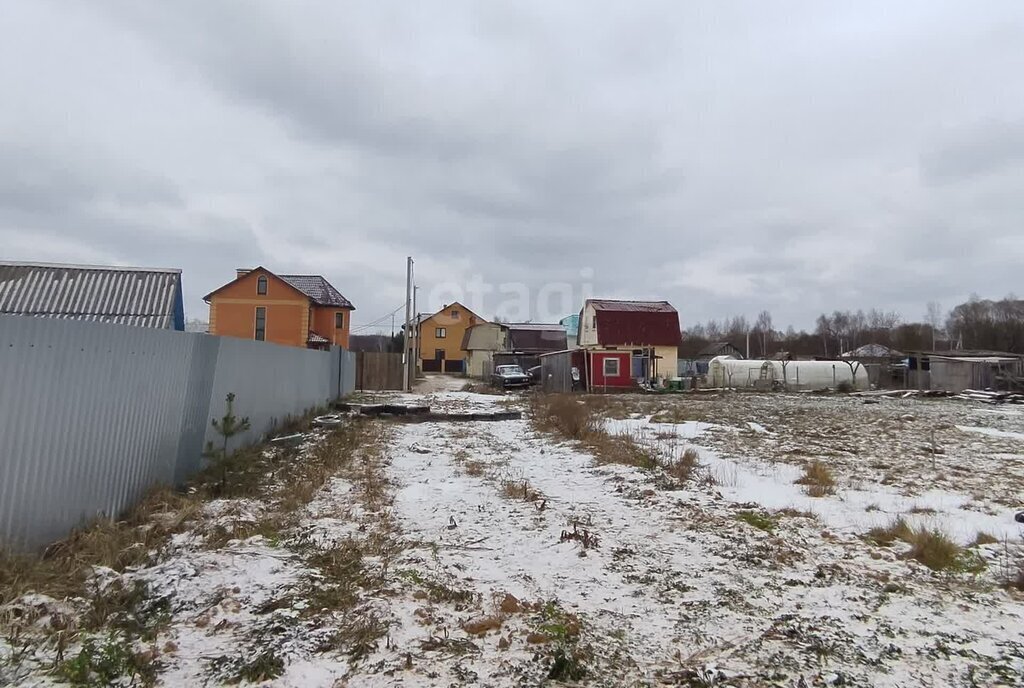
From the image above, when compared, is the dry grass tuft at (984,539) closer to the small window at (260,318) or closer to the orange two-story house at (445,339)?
the small window at (260,318)

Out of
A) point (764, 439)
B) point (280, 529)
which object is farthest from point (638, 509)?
point (764, 439)

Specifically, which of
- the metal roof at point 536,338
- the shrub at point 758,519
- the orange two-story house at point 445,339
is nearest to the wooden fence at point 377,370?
the shrub at point 758,519

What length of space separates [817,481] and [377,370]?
23134mm

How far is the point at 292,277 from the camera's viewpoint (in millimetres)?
37625

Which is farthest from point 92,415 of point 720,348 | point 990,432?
point 720,348

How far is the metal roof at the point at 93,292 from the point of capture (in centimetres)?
1709

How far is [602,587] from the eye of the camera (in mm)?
4066

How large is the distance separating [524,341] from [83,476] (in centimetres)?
5635

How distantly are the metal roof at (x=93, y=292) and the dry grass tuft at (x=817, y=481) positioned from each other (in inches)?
672

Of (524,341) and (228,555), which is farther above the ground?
(524,341)

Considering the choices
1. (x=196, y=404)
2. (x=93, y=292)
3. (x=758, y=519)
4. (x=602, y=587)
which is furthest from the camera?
(x=93, y=292)

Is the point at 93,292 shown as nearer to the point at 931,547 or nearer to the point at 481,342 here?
the point at 931,547

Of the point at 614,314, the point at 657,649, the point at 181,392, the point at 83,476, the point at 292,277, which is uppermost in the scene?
the point at 292,277

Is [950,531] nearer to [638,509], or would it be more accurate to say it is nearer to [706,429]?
[638,509]
